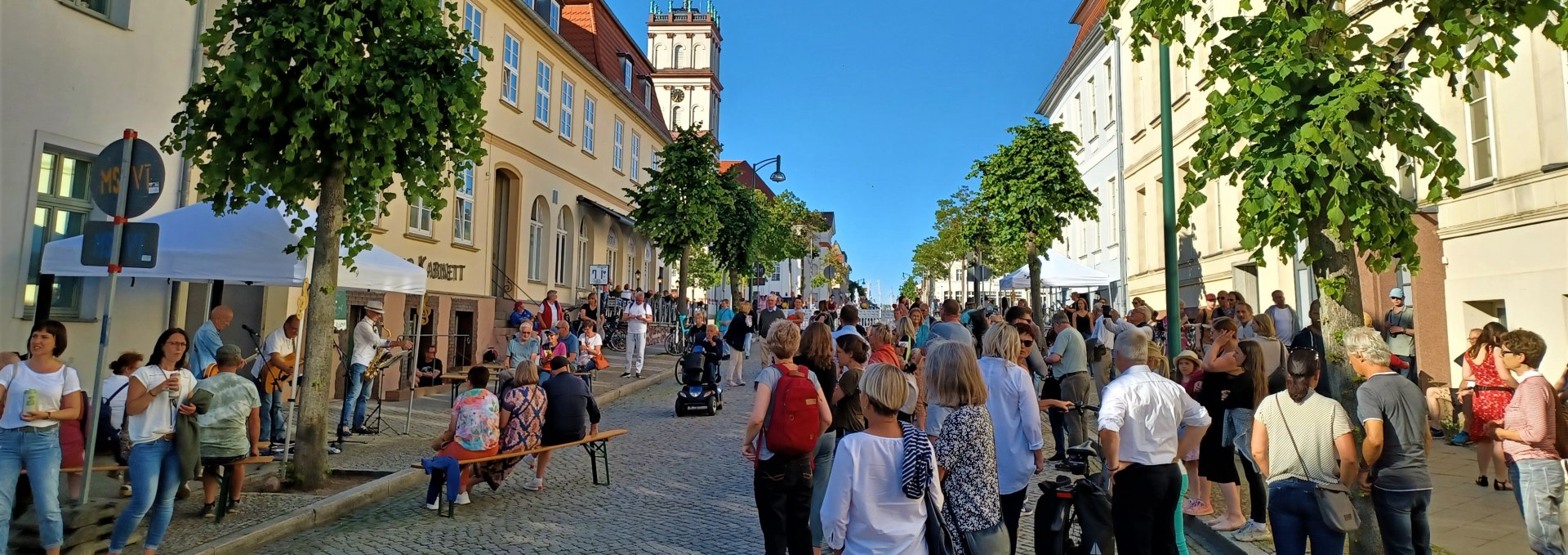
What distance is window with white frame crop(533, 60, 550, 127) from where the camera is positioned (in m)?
22.0

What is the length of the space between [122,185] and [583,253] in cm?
2056

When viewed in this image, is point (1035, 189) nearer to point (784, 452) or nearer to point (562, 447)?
point (562, 447)

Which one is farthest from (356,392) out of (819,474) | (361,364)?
(819,474)

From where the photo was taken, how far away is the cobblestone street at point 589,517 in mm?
6215

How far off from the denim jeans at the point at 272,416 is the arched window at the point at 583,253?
53.5ft

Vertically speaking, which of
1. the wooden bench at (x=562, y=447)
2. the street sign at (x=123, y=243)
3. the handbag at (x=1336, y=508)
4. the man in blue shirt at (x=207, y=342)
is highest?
the street sign at (x=123, y=243)

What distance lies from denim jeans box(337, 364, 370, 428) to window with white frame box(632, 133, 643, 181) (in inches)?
839

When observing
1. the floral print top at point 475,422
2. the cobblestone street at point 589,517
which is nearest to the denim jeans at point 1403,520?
the cobblestone street at point 589,517

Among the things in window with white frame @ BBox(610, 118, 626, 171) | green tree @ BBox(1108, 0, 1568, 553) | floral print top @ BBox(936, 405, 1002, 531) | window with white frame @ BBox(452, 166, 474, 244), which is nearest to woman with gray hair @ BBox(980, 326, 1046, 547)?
floral print top @ BBox(936, 405, 1002, 531)

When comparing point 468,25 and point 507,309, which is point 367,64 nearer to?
point 468,25

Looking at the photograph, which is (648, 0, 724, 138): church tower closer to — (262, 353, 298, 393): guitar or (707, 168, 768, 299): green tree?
(707, 168, 768, 299): green tree

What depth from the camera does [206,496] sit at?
680cm

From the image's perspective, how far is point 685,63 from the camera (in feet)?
175

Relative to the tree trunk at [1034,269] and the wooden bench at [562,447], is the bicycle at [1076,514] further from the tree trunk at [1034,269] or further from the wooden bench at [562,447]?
the tree trunk at [1034,269]
